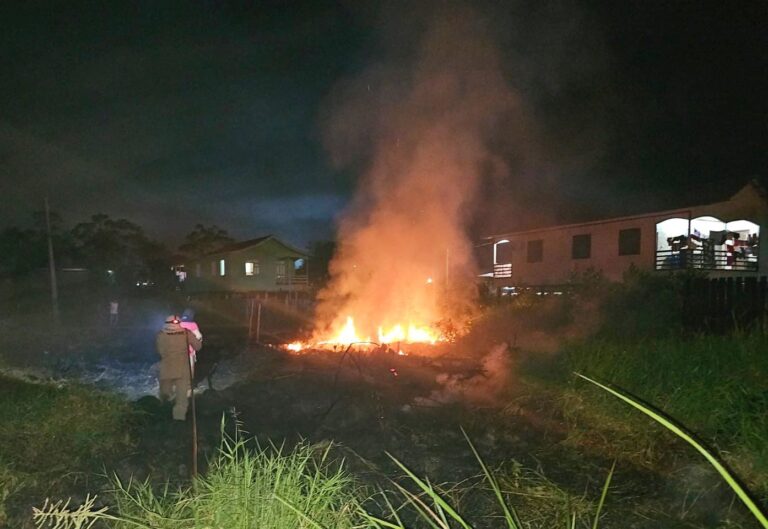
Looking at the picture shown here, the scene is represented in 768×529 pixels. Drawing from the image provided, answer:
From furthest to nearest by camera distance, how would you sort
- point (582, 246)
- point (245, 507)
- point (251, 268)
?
point (251, 268) < point (582, 246) < point (245, 507)

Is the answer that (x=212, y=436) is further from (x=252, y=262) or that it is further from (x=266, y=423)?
(x=252, y=262)

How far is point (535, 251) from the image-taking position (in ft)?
81.3

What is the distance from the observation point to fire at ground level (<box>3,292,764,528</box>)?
472 centimetres

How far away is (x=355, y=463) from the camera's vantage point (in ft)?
17.4

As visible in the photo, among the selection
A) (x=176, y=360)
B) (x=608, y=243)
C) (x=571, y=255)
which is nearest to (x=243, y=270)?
(x=571, y=255)

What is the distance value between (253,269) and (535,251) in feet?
60.5

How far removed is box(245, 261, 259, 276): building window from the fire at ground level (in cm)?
2354

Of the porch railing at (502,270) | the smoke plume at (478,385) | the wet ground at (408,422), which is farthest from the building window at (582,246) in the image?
the smoke plume at (478,385)

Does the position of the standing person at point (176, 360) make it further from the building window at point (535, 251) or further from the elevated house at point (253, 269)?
the elevated house at point (253, 269)

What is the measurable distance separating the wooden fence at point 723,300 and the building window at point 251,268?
98.4 feet

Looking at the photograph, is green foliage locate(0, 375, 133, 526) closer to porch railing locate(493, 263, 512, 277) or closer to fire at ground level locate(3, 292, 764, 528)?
fire at ground level locate(3, 292, 764, 528)

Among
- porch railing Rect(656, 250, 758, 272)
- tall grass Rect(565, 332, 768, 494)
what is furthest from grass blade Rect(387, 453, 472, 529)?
porch railing Rect(656, 250, 758, 272)

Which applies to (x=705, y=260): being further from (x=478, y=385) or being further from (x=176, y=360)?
(x=176, y=360)

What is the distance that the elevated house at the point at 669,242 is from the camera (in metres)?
20.0
